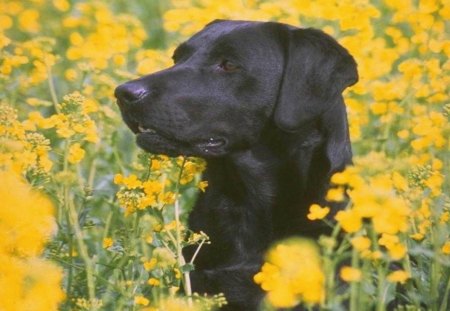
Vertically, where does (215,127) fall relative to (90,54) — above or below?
below

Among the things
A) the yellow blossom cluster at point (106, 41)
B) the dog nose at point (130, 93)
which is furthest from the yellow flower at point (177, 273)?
the yellow blossom cluster at point (106, 41)

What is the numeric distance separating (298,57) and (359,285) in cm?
123

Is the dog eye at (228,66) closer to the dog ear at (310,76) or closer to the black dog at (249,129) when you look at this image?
the black dog at (249,129)

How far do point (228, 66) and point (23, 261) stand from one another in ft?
4.43

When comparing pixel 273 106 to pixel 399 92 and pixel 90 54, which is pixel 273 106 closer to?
pixel 399 92

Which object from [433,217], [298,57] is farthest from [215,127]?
[433,217]

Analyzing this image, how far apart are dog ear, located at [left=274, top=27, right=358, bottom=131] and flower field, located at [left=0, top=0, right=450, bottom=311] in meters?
0.30

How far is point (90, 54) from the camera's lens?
5.36 meters

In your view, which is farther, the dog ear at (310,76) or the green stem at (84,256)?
the dog ear at (310,76)

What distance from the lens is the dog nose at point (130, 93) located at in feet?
11.8

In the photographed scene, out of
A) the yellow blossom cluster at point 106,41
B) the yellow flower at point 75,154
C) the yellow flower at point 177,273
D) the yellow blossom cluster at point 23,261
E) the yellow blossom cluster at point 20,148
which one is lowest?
the yellow flower at point 177,273

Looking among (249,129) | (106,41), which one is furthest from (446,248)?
(106,41)

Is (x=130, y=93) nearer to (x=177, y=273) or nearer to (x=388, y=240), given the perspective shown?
(x=177, y=273)

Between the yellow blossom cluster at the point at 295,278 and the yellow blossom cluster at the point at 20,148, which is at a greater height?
the yellow blossom cluster at the point at 20,148
